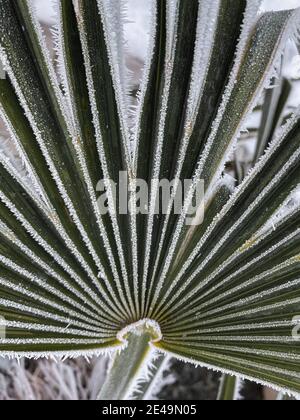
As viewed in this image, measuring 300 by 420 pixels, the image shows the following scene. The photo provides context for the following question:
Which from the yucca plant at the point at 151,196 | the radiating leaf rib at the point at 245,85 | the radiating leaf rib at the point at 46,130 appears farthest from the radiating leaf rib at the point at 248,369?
the radiating leaf rib at the point at 245,85

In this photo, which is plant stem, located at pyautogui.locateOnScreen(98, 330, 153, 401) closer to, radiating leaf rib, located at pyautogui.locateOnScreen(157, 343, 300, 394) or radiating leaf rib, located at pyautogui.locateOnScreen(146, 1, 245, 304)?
radiating leaf rib, located at pyautogui.locateOnScreen(157, 343, 300, 394)

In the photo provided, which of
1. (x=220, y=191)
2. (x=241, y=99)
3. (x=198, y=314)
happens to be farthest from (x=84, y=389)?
(x=241, y=99)

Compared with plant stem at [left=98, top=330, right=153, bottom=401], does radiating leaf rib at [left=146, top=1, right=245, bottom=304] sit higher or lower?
higher

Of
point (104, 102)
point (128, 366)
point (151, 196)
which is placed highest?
point (104, 102)

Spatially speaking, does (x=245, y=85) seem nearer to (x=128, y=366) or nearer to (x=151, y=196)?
(x=151, y=196)

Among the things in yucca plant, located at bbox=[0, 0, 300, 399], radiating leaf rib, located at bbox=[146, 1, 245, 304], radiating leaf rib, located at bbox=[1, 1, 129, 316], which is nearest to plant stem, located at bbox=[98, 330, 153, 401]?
yucca plant, located at bbox=[0, 0, 300, 399]

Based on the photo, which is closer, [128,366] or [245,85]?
[245,85]

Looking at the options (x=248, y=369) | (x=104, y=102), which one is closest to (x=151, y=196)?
(x=104, y=102)

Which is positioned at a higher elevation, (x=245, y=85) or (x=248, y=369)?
(x=245, y=85)
